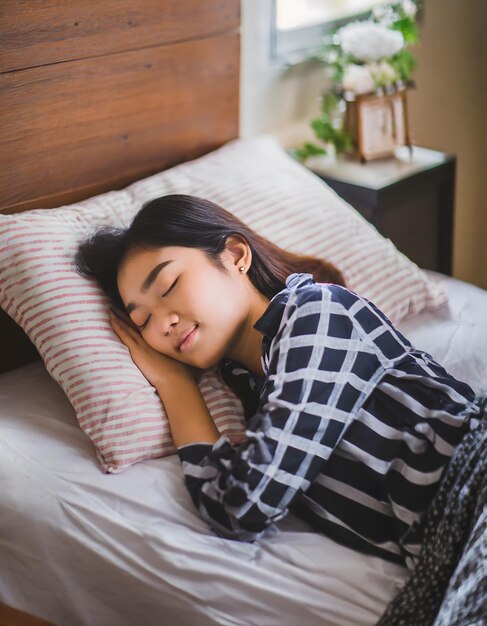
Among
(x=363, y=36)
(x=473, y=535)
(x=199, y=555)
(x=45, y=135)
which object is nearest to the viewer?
(x=473, y=535)

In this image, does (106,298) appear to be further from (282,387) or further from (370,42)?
(370,42)

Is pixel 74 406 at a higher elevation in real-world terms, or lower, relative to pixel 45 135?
lower

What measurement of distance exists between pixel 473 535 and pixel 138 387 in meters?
0.58

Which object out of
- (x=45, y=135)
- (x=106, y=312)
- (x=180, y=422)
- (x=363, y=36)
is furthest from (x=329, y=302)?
(x=363, y=36)

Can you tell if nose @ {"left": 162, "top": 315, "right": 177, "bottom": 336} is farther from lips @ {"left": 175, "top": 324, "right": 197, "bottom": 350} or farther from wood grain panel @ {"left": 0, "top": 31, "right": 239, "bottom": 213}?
wood grain panel @ {"left": 0, "top": 31, "right": 239, "bottom": 213}

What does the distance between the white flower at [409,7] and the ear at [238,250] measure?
1.30 meters

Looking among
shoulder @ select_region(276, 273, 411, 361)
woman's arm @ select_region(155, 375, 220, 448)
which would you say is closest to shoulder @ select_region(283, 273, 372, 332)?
shoulder @ select_region(276, 273, 411, 361)

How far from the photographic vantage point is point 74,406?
1336 mm

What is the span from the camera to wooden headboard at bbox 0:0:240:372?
5.09 ft

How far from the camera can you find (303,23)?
7.63 feet

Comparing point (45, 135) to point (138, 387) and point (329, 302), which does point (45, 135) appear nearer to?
point (138, 387)

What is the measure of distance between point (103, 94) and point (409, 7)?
1.18 meters

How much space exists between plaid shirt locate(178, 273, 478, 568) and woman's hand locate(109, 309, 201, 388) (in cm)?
16

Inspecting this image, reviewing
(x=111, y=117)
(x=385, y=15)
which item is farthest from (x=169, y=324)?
(x=385, y=15)
